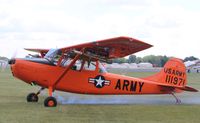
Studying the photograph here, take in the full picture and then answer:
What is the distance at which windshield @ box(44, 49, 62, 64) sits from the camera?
1436 cm

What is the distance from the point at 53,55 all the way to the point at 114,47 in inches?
86.3

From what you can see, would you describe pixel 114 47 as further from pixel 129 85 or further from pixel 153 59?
pixel 153 59

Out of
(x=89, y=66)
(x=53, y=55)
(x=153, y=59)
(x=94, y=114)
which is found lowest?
(x=94, y=114)

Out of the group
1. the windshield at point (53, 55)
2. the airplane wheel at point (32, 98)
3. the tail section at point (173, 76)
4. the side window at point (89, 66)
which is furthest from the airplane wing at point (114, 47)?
the tail section at point (173, 76)

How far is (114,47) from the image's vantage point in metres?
13.5

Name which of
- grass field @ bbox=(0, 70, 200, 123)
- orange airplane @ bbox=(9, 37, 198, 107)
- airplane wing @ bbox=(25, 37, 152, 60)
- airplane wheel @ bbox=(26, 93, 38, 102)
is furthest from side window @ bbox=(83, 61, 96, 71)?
airplane wheel @ bbox=(26, 93, 38, 102)

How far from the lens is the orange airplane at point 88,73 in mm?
13773

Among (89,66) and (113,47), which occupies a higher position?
(113,47)

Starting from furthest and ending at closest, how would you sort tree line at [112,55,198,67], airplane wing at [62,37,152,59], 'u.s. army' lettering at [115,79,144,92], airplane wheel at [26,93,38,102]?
tree line at [112,55,198,67] < 'u.s. army' lettering at [115,79,144,92] < airplane wheel at [26,93,38,102] < airplane wing at [62,37,152,59]

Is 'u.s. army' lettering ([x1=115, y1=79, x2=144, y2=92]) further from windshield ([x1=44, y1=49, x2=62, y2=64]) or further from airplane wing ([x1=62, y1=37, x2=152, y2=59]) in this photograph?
windshield ([x1=44, y1=49, x2=62, y2=64])

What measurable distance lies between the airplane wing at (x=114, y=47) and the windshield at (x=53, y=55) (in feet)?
1.47

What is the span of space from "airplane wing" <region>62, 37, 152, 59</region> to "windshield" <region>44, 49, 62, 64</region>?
1.47ft

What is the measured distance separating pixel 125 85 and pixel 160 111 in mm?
2888

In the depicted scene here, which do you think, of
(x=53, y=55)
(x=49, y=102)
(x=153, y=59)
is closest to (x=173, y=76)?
(x=53, y=55)
